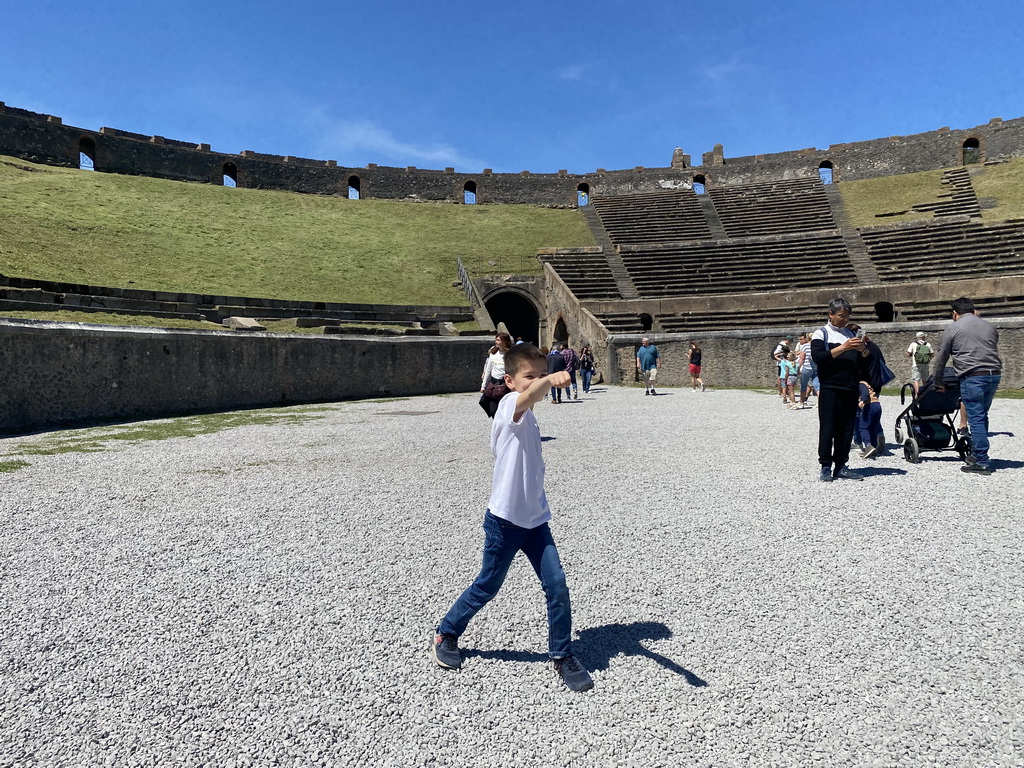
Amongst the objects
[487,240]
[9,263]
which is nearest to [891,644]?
[9,263]

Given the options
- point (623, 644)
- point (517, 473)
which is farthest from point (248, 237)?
point (623, 644)

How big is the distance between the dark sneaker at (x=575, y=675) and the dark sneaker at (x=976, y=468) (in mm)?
5633

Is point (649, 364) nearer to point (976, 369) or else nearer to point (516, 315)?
point (976, 369)

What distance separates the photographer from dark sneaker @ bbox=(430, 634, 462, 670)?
2787 mm

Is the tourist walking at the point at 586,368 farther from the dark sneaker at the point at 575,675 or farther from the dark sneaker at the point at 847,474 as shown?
the dark sneaker at the point at 575,675

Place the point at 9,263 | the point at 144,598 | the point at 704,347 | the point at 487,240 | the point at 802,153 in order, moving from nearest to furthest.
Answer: the point at 144,598 < the point at 9,263 < the point at 704,347 < the point at 487,240 < the point at 802,153

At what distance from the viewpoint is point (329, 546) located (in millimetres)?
4348

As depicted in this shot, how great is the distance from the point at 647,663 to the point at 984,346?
554cm

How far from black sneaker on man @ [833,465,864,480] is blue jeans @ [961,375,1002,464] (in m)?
1.19

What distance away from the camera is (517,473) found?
9.09 ft

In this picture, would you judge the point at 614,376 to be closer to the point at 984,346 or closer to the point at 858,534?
the point at 984,346

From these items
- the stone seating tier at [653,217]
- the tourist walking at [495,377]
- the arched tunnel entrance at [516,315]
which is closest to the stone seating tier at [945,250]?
the stone seating tier at [653,217]

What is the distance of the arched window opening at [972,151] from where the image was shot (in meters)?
38.3

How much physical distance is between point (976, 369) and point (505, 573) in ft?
19.2
